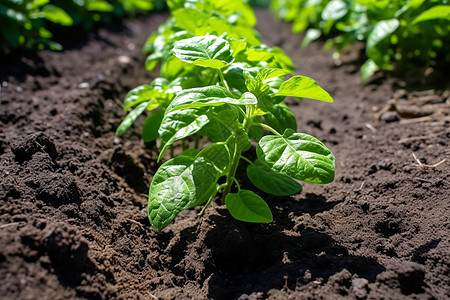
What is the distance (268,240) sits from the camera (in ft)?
6.46

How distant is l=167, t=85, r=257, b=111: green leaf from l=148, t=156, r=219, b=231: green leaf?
11.2 inches

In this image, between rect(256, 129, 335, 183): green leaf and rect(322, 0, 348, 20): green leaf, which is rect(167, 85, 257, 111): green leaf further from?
rect(322, 0, 348, 20): green leaf

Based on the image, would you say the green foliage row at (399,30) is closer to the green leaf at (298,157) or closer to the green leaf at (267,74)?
the green leaf at (267,74)

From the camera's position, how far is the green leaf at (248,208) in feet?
6.01

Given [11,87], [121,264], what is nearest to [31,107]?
[11,87]

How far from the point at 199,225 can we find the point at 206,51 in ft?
2.98

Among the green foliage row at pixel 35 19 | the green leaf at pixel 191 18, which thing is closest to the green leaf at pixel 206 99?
the green leaf at pixel 191 18

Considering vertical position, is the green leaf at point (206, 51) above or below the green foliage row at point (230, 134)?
above

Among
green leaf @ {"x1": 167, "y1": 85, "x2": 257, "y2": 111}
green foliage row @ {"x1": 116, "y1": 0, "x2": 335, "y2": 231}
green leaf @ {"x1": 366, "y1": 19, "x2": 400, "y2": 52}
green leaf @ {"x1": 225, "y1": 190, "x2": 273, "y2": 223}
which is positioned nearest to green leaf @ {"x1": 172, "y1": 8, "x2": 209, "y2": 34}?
green foliage row @ {"x1": 116, "y1": 0, "x2": 335, "y2": 231}

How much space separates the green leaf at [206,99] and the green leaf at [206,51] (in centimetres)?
17

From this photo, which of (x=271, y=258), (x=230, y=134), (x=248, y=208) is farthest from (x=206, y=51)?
(x=271, y=258)

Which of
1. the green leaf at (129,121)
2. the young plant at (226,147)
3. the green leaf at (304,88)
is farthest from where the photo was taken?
the green leaf at (129,121)

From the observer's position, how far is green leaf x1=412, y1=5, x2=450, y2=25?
3318 mm

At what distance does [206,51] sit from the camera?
79.3 inches
